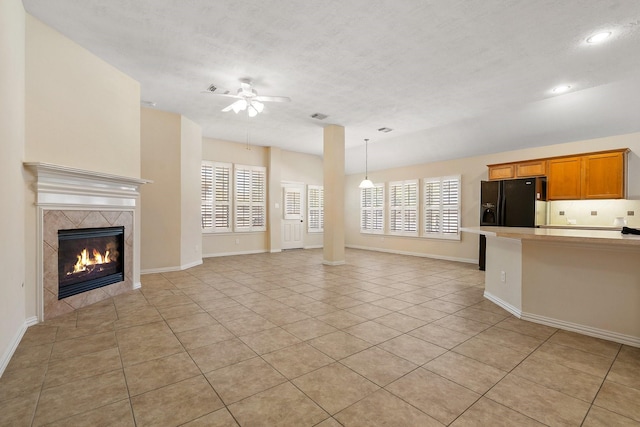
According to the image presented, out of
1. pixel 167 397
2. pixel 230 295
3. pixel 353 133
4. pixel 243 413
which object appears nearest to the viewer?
pixel 243 413

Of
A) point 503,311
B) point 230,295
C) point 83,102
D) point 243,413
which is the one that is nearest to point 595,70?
point 503,311

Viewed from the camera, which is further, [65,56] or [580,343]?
[65,56]

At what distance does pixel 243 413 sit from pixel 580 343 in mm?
3012

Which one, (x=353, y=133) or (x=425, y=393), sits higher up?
(x=353, y=133)

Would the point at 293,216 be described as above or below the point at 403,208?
below

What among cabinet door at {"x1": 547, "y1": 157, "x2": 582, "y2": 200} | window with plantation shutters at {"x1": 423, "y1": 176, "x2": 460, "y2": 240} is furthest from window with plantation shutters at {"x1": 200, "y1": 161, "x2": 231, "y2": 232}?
cabinet door at {"x1": 547, "y1": 157, "x2": 582, "y2": 200}

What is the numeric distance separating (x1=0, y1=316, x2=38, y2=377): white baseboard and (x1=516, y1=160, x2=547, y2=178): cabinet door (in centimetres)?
793

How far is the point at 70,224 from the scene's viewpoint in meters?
3.45

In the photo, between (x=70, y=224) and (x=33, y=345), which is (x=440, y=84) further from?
(x=33, y=345)

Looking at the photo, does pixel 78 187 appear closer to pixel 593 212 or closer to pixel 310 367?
pixel 310 367

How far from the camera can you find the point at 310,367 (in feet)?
7.22

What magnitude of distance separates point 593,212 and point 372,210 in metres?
5.40

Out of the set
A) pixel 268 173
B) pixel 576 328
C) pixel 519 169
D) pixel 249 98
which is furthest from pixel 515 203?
pixel 268 173

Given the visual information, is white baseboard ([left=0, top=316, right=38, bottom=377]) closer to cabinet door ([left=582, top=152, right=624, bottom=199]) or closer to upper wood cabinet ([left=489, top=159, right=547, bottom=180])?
upper wood cabinet ([left=489, top=159, right=547, bottom=180])
